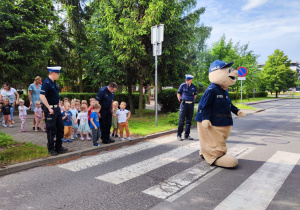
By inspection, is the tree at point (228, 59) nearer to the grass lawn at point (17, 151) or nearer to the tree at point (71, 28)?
the tree at point (71, 28)

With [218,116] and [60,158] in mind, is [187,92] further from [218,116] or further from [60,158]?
[60,158]

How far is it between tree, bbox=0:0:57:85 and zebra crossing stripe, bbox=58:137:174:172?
1099 centimetres

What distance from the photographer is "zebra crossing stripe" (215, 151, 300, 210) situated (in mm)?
3250

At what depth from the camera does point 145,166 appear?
4930 mm

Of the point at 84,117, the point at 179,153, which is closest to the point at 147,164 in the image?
the point at 179,153

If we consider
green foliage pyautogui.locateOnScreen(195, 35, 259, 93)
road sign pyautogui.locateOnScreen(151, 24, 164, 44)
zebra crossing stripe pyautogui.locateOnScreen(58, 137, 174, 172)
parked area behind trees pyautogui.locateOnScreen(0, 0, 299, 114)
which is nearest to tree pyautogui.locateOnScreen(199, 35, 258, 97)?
green foliage pyautogui.locateOnScreen(195, 35, 259, 93)

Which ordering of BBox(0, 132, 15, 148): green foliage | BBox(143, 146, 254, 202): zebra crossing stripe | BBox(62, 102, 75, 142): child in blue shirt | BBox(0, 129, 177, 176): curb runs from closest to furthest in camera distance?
BBox(143, 146, 254, 202): zebra crossing stripe → BBox(0, 129, 177, 176): curb → BBox(0, 132, 15, 148): green foliage → BBox(62, 102, 75, 142): child in blue shirt

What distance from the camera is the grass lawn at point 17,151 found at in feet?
16.4

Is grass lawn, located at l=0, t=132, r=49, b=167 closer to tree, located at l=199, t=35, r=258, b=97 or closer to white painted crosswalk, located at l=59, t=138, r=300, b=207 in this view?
white painted crosswalk, located at l=59, t=138, r=300, b=207

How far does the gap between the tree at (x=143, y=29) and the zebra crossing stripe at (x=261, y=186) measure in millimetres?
8231

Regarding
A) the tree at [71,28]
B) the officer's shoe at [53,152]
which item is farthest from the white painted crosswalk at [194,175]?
the tree at [71,28]

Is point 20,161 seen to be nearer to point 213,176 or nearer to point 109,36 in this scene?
point 213,176

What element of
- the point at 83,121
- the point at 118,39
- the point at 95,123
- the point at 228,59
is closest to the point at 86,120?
the point at 83,121

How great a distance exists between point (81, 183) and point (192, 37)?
438 inches
